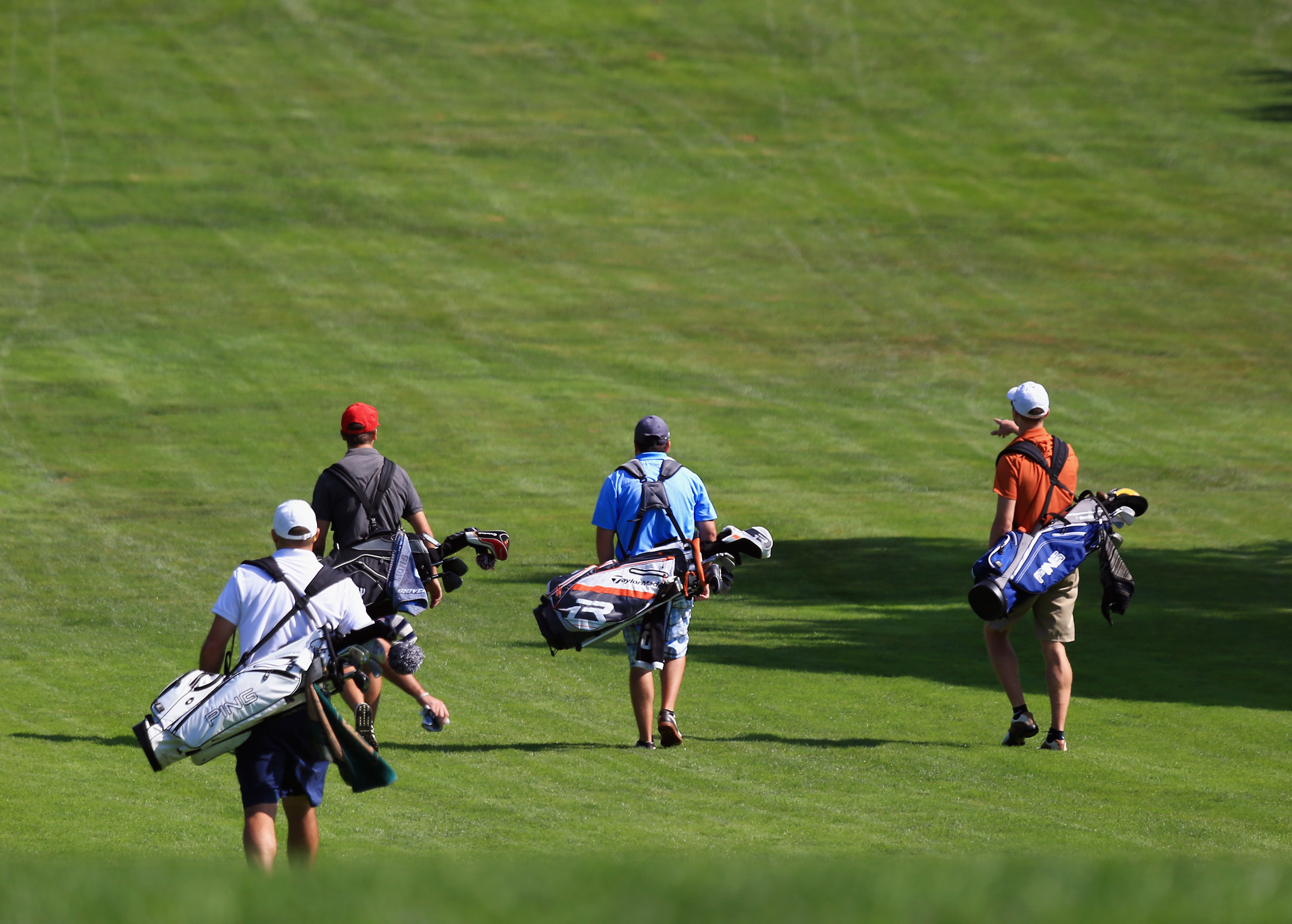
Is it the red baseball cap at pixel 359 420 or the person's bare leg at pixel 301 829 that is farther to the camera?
the red baseball cap at pixel 359 420

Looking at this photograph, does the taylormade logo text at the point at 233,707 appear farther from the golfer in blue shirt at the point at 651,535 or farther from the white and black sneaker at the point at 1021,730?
the white and black sneaker at the point at 1021,730

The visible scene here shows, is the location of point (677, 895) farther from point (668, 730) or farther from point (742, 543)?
point (742, 543)

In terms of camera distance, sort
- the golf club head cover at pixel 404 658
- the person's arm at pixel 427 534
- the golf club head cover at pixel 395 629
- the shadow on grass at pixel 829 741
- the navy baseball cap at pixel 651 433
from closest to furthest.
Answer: the golf club head cover at pixel 395 629 → the golf club head cover at pixel 404 658 → the person's arm at pixel 427 534 → the navy baseball cap at pixel 651 433 → the shadow on grass at pixel 829 741

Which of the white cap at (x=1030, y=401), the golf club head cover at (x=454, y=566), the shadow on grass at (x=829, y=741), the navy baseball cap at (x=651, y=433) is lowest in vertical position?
the shadow on grass at (x=829, y=741)

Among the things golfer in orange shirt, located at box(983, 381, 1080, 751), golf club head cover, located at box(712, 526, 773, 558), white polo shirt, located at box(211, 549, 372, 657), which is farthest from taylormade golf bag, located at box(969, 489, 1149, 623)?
white polo shirt, located at box(211, 549, 372, 657)

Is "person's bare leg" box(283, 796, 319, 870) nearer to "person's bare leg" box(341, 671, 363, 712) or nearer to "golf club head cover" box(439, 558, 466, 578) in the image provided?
"person's bare leg" box(341, 671, 363, 712)

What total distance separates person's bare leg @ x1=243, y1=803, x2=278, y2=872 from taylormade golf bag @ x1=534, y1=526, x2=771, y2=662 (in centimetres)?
328

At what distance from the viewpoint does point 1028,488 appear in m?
10.8

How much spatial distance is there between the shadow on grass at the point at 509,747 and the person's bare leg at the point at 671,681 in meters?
0.39

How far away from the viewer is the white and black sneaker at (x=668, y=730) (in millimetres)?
10992

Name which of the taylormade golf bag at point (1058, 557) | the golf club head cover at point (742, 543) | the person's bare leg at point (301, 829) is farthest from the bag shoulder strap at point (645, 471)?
the person's bare leg at point (301, 829)

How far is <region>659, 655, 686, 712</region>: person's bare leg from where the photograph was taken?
36.2 feet

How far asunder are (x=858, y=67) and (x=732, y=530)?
45.6 metres

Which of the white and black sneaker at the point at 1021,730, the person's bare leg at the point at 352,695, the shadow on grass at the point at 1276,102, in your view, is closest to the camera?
the person's bare leg at the point at 352,695
